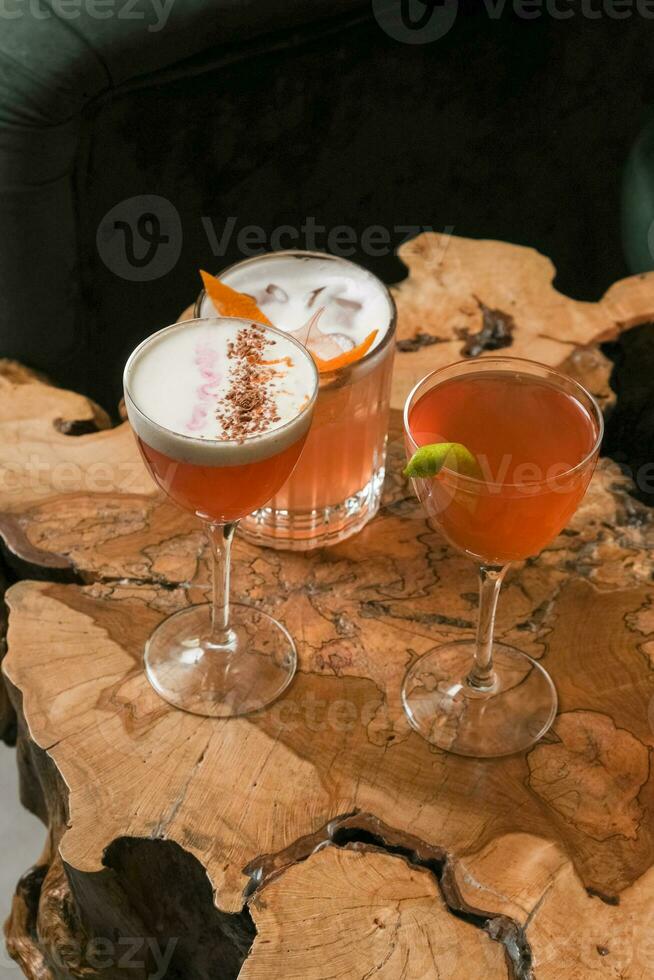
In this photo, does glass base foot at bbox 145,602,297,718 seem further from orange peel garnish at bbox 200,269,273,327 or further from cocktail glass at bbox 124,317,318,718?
orange peel garnish at bbox 200,269,273,327

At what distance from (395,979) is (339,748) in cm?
22

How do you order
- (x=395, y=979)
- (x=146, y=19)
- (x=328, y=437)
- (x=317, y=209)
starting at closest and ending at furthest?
(x=395, y=979)
(x=328, y=437)
(x=146, y=19)
(x=317, y=209)

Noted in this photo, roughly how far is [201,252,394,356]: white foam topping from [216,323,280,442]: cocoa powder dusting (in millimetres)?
148

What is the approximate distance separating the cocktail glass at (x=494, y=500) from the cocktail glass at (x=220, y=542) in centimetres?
12

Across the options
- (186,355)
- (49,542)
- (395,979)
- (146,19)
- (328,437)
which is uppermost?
(146,19)

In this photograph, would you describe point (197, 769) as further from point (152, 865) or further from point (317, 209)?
point (317, 209)

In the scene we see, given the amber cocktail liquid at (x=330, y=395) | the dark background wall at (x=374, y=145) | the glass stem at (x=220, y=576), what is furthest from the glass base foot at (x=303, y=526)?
the dark background wall at (x=374, y=145)

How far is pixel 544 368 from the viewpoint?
106 cm

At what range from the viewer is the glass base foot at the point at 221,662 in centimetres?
114

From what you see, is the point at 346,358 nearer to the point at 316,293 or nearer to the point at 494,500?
the point at 316,293

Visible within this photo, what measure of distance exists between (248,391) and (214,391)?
0.03 m

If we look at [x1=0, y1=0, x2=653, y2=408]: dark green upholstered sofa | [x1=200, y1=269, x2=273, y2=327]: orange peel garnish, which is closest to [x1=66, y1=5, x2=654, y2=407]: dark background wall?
[x1=0, y1=0, x2=653, y2=408]: dark green upholstered sofa

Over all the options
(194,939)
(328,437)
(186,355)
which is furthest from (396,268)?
(194,939)

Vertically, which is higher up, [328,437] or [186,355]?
[186,355]
